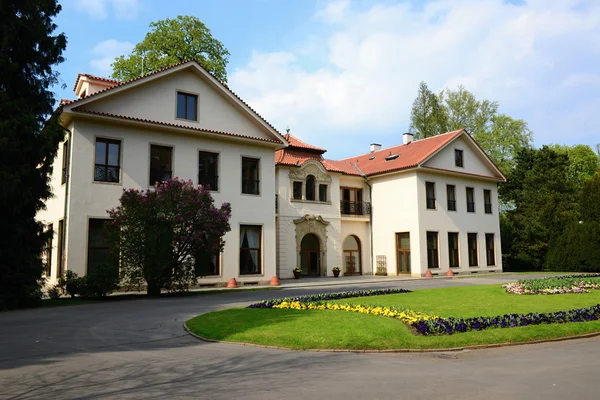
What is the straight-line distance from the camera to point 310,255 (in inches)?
1367

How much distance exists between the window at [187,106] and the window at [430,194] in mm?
18819

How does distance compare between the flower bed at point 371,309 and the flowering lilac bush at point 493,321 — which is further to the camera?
the flower bed at point 371,309

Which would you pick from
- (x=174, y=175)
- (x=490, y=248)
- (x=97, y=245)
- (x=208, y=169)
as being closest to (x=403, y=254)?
(x=490, y=248)

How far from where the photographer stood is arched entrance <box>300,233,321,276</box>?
3450cm

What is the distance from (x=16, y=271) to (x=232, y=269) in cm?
1116

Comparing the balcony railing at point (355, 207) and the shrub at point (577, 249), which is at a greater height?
the balcony railing at point (355, 207)

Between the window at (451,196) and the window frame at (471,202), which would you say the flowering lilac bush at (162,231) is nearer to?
the window at (451,196)

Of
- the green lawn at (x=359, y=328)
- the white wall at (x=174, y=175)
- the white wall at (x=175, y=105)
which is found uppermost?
the white wall at (x=175, y=105)

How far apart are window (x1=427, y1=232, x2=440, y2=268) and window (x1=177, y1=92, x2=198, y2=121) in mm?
19728

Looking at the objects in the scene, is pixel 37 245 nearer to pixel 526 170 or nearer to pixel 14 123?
pixel 14 123

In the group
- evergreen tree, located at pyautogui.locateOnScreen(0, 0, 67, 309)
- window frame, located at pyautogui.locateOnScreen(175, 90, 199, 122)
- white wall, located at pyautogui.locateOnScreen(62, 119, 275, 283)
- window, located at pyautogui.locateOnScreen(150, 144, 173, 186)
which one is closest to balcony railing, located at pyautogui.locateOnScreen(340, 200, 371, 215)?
white wall, located at pyautogui.locateOnScreen(62, 119, 275, 283)

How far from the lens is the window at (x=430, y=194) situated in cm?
3631

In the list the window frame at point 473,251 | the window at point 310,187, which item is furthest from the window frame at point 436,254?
the window at point 310,187

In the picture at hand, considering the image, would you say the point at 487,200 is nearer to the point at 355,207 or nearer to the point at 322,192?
the point at 355,207
